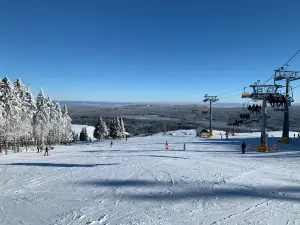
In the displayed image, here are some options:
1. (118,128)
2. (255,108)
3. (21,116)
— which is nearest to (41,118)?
(21,116)

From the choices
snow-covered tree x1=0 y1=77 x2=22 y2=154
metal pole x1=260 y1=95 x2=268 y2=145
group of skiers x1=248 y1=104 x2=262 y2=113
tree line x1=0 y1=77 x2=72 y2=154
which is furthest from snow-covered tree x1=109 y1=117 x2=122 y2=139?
metal pole x1=260 y1=95 x2=268 y2=145

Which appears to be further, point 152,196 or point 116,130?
point 116,130

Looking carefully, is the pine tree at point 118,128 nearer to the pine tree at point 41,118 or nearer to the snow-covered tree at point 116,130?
the snow-covered tree at point 116,130

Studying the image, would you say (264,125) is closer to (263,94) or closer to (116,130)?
(263,94)

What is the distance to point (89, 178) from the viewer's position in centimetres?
1422

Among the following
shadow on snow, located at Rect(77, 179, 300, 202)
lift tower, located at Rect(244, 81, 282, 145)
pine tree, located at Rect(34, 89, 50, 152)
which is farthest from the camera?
pine tree, located at Rect(34, 89, 50, 152)

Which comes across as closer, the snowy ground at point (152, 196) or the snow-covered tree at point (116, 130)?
the snowy ground at point (152, 196)

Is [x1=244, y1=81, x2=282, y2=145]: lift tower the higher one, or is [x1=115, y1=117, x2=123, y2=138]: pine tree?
[x1=244, y1=81, x2=282, y2=145]: lift tower

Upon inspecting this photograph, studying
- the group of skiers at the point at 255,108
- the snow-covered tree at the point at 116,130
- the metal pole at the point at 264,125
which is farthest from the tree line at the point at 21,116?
the metal pole at the point at 264,125

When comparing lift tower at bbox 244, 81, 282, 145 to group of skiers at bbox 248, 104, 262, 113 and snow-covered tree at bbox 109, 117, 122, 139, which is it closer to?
group of skiers at bbox 248, 104, 262, 113

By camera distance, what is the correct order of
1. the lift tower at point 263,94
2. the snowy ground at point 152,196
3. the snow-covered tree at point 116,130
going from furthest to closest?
1. the snow-covered tree at point 116,130
2. the lift tower at point 263,94
3. the snowy ground at point 152,196

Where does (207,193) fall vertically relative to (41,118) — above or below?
below

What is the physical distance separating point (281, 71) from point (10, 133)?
4017 centimetres

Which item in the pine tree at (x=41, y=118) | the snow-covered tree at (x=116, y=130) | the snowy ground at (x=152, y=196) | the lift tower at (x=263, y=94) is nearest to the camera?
the snowy ground at (x=152, y=196)
